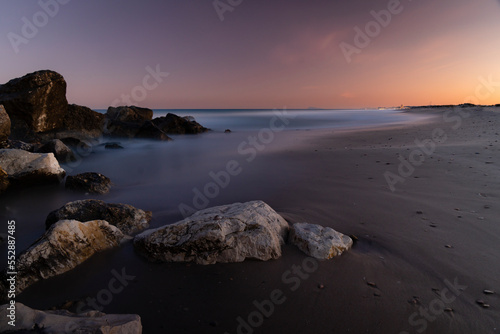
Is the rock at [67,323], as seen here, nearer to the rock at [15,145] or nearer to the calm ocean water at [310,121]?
the rock at [15,145]

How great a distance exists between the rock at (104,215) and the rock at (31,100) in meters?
9.12

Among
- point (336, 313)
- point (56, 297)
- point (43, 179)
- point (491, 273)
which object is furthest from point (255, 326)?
point (43, 179)

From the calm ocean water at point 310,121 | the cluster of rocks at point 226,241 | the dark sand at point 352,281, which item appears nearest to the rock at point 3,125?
the dark sand at point 352,281

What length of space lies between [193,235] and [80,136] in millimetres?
13271

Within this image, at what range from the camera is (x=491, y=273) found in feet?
8.32

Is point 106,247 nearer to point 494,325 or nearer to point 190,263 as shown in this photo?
point 190,263

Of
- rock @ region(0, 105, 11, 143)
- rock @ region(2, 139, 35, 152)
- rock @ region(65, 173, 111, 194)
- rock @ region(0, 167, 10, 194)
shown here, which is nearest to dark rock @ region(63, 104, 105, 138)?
rock @ region(2, 139, 35, 152)

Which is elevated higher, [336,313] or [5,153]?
[5,153]

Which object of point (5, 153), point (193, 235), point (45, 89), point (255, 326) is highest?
point (45, 89)

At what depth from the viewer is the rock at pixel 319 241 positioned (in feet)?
9.36

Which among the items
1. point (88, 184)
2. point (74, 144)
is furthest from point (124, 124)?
point (88, 184)

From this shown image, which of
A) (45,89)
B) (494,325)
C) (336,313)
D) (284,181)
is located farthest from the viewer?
(45,89)

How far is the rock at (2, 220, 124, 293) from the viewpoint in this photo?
248 centimetres

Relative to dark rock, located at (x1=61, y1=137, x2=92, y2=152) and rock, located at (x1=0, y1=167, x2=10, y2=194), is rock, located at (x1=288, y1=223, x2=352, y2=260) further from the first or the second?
dark rock, located at (x1=61, y1=137, x2=92, y2=152)
